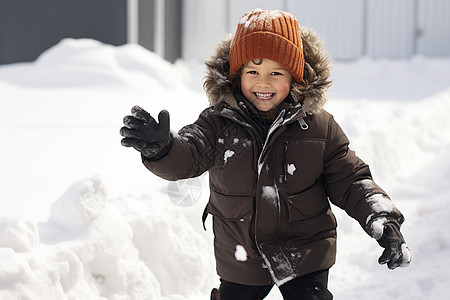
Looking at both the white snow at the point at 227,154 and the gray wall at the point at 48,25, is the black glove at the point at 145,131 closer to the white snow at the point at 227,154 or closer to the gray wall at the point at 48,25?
the white snow at the point at 227,154

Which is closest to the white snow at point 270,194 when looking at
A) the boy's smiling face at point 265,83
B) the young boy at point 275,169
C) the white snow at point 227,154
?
the young boy at point 275,169

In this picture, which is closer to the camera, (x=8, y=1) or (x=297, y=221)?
(x=297, y=221)

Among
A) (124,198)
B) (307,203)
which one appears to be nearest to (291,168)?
(307,203)

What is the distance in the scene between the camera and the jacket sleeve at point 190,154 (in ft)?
6.46

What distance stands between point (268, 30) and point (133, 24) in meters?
→ 9.80

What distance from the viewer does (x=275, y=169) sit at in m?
2.15

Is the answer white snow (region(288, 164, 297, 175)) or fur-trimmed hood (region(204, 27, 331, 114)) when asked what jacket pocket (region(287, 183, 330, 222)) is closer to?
white snow (region(288, 164, 297, 175))

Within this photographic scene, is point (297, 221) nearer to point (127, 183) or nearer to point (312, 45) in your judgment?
point (312, 45)

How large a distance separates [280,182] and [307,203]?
0.13 m

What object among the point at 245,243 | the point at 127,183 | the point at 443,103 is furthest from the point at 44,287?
the point at 443,103

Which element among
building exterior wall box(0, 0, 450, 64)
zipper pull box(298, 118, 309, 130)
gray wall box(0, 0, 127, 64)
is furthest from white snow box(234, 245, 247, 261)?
building exterior wall box(0, 0, 450, 64)

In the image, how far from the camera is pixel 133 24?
11.6 m

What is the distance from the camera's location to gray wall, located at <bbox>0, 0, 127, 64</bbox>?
11.7 m

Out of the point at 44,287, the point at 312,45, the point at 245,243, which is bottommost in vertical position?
the point at 44,287
